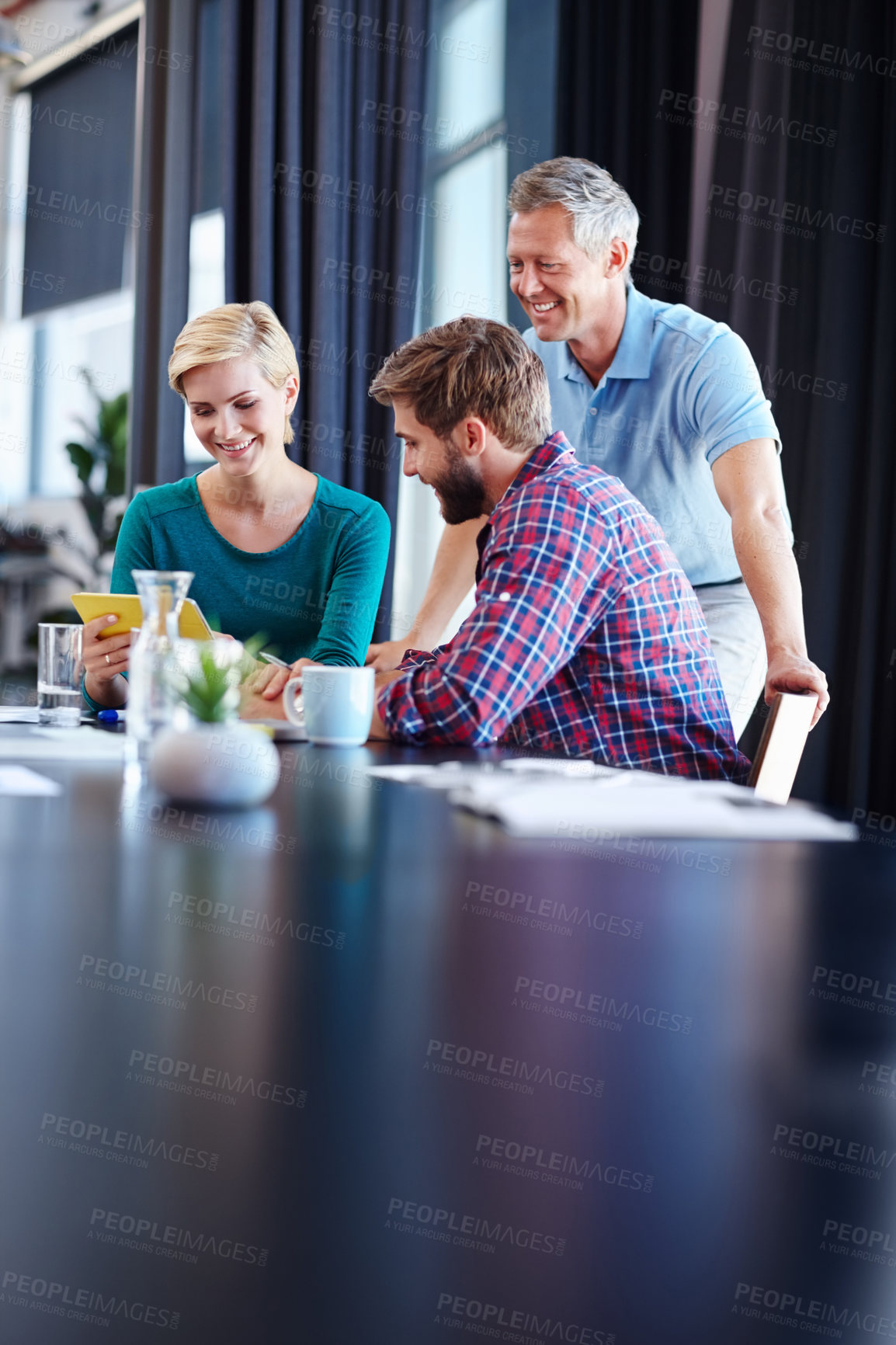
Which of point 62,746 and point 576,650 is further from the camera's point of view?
point 576,650

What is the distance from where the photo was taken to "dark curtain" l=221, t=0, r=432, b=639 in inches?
152

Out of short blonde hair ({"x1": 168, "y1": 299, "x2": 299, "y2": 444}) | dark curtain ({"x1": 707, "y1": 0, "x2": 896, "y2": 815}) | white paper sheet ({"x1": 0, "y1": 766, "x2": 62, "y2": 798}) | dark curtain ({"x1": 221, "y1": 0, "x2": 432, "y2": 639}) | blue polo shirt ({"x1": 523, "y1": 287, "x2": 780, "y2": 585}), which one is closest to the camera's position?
white paper sheet ({"x1": 0, "y1": 766, "x2": 62, "y2": 798})

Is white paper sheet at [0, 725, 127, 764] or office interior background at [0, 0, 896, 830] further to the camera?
office interior background at [0, 0, 896, 830]

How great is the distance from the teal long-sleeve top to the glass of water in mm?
646

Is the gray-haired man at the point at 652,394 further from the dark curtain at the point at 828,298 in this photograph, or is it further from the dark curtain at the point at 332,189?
the dark curtain at the point at 332,189

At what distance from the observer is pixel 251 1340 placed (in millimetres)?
638

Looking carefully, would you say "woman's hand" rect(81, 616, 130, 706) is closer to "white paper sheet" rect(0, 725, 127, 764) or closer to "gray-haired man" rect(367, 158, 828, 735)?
"white paper sheet" rect(0, 725, 127, 764)

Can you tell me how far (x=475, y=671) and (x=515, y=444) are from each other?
1.53 feet

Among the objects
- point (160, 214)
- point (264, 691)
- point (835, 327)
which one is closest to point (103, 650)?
point (264, 691)

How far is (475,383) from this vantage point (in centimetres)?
168

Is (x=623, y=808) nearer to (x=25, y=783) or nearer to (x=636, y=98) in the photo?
(x=25, y=783)

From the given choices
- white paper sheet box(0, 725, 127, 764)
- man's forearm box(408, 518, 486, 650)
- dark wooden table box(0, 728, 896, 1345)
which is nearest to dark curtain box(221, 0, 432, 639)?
man's forearm box(408, 518, 486, 650)

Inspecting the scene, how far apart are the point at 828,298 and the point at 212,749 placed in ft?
7.75

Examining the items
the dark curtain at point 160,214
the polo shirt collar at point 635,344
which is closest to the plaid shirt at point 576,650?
the polo shirt collar at point 635,344
